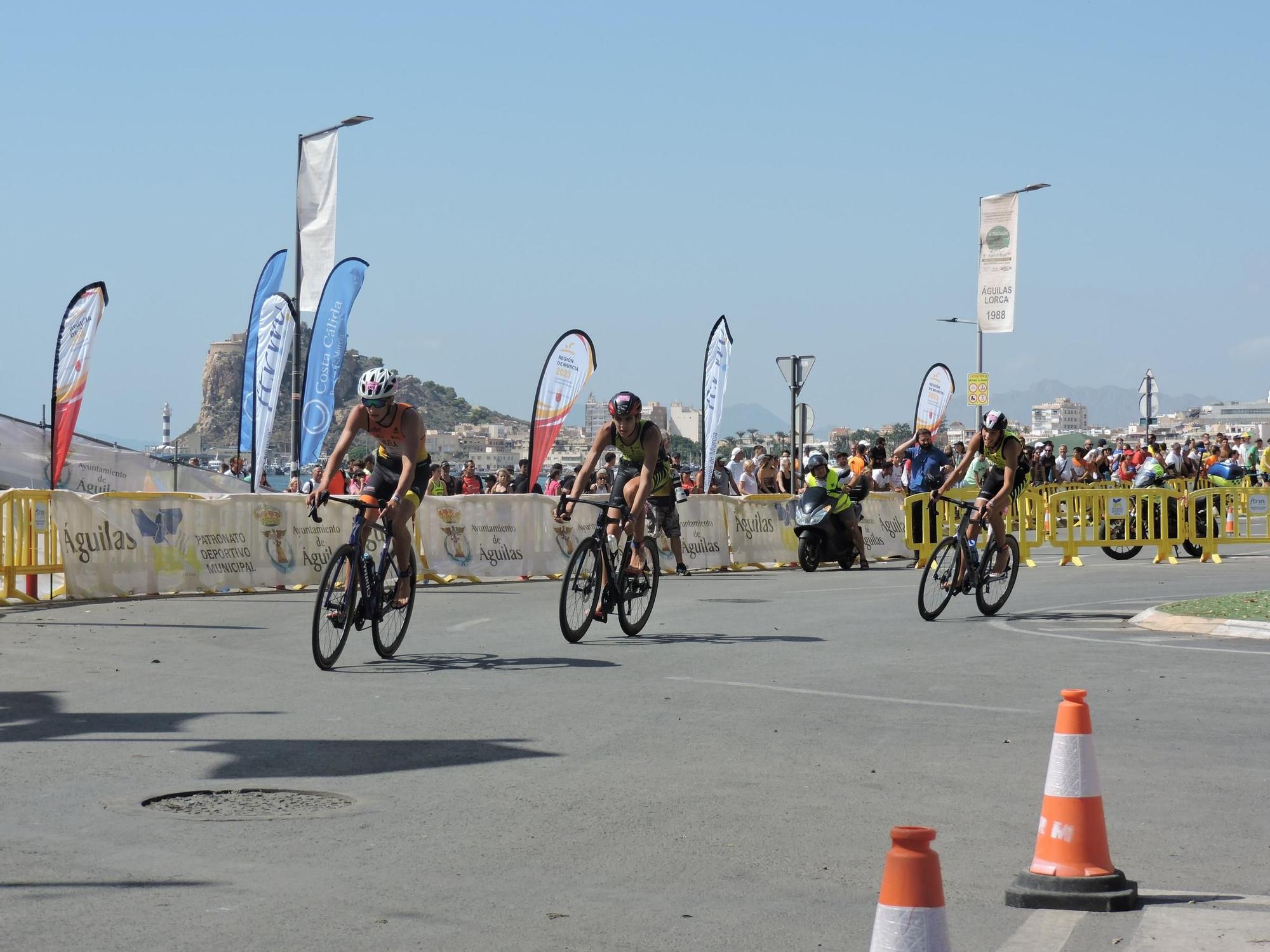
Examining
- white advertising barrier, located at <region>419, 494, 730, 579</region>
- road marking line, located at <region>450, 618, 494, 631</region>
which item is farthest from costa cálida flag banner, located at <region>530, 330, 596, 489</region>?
road marking line, located at <region>450, 618, 494, 631</region>

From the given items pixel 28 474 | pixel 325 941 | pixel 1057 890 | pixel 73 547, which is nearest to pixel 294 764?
pixel 325 941

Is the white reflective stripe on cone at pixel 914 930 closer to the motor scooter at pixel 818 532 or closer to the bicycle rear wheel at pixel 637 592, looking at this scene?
the bicycle rear wheel at pixel 637 592

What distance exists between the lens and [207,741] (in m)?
8.30

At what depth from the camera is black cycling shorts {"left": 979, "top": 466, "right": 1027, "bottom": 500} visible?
49.1 ft

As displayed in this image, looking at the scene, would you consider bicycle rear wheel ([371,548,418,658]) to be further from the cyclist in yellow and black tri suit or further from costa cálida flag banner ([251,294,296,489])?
costa cálida flag banner ([251,294,296,489])

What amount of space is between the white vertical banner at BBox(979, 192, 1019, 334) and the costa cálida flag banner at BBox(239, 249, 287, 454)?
15.5 metres

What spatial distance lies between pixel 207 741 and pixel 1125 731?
188 inches

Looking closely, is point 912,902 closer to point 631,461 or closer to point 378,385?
point 378,385

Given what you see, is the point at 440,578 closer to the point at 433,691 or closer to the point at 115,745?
the point at 433,691

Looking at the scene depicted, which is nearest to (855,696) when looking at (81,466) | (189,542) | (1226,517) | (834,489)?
(189,542)

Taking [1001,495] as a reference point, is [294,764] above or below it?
below

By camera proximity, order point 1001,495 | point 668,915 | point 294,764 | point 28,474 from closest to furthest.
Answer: point 668,915
point 294,764
point 1001,495
point 28,474

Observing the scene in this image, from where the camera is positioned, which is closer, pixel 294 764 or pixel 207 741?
pixel 294 764

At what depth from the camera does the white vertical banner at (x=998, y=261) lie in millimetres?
36312
